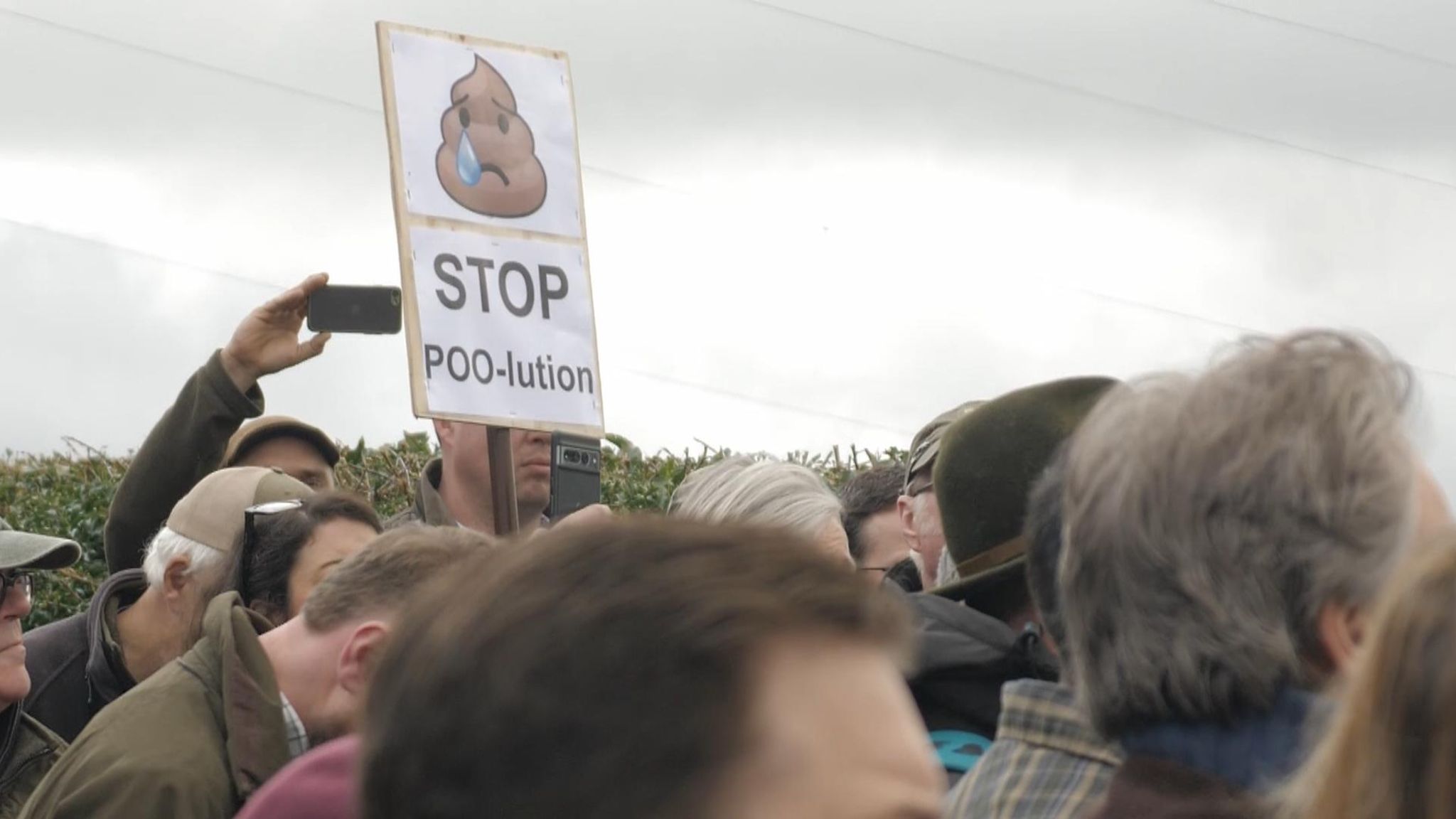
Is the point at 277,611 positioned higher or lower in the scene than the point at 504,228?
lower

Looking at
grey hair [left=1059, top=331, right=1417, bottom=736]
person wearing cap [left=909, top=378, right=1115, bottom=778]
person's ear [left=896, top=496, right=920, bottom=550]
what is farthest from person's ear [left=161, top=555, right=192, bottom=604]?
grey hair [left=1059, top=331, right=1417, bottom=736]

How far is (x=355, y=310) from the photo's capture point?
5367 mm

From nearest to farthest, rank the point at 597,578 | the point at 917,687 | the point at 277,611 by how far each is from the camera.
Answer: the point at 597,578, the point at 917,687, the point at 277,611

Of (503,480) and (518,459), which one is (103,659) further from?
(518,459)

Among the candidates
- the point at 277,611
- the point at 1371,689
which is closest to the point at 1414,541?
the point at 1371,689

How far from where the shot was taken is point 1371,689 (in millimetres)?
1556

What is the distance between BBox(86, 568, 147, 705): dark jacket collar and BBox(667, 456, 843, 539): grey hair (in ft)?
4.67

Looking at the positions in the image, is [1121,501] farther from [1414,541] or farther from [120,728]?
[120,728]

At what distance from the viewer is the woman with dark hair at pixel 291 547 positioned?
425 centimetres

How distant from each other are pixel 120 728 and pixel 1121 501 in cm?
192

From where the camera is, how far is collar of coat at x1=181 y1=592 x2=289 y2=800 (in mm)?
3240

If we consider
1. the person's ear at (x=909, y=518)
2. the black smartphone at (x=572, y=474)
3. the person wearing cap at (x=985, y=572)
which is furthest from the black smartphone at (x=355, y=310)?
the person wearing cap at (x=985, y=572)

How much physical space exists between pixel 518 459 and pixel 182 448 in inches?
37.8

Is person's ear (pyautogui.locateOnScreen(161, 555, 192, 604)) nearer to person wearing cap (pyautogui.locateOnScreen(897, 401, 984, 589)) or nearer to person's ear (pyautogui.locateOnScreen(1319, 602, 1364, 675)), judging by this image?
person wearing cap (pyautogui.locateOnScreen(897, 401, 984, 589))
